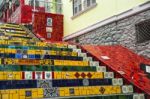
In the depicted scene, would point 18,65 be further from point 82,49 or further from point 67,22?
point 67,22

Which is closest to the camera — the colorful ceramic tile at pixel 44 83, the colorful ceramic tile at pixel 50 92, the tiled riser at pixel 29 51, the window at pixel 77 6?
the colorful ceramic tile at pixel 50 92

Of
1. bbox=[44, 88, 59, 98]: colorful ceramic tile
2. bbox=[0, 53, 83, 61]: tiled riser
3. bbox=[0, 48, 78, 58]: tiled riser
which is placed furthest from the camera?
bbox=[0, 48, 78, 58]: tiled riser

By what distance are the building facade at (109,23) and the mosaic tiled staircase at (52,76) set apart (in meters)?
2.43

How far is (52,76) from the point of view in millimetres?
6066

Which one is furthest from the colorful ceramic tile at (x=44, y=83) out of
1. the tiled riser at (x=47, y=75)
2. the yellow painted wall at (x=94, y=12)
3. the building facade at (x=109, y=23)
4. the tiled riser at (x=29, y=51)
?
the yellow painted wall at (x=94, y=12)

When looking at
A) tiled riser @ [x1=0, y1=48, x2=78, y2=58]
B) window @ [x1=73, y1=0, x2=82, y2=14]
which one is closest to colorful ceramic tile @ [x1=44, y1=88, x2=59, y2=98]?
tiled riser @ [x1=0, y1=48, x2=78, y2=58]

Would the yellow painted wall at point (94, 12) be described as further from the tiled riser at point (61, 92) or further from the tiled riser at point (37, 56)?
the tiled riser at point (61, 92)

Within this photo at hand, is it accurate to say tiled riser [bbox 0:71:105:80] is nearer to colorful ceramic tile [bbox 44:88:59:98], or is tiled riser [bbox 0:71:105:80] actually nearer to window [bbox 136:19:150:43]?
colorful ceramic tile [bbox 44:88:59:98]

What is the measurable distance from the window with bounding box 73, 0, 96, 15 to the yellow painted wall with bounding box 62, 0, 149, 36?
23 cm

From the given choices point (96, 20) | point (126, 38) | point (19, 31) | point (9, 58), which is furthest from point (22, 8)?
point (9, 58)

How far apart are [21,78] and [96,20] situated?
6.50m

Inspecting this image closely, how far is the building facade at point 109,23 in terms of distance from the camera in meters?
9.42

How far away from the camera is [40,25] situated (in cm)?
1430

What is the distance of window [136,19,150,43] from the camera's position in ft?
30.8
